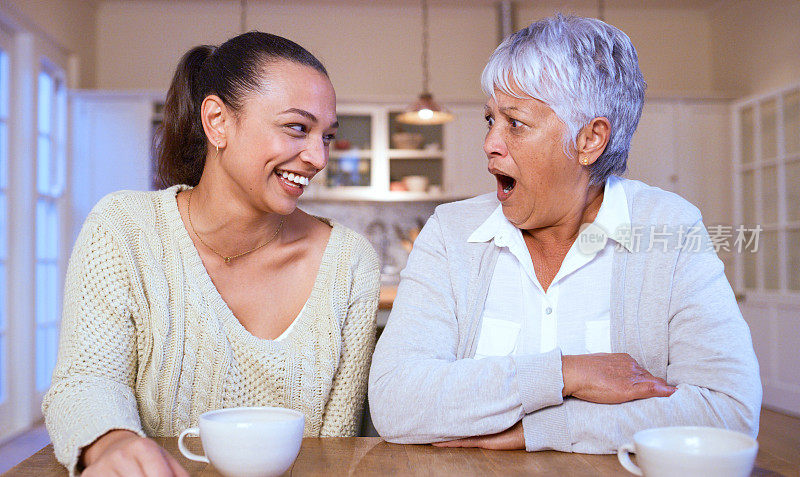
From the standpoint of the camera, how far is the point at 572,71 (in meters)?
1.33

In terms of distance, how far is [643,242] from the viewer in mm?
1368

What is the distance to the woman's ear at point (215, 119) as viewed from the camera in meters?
1.46

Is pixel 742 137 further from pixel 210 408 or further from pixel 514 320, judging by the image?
pixel 210 408

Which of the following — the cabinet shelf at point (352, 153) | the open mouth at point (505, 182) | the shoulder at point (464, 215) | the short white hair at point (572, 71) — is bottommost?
the shoulder at point (464, 215)

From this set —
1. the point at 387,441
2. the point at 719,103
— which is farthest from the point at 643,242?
the point at 719,103

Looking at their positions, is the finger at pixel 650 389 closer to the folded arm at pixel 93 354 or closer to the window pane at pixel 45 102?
the folded arm at pixel 93 354

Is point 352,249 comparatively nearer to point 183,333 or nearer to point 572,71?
A: point 183,333

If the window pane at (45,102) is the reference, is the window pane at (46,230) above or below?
below

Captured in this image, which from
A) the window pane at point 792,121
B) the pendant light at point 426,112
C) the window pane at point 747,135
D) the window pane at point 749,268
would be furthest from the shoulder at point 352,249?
the window pane at point 747,135

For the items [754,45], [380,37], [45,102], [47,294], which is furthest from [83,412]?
[754,45]

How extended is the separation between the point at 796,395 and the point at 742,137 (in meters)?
1.99

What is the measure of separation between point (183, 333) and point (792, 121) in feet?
14.8

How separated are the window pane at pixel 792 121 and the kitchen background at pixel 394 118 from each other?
12 millimetres

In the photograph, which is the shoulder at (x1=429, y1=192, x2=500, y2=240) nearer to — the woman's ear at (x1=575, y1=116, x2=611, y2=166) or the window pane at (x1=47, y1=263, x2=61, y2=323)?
the woman's ear at (x1=575, y1=116, x2=611, y2=166)
